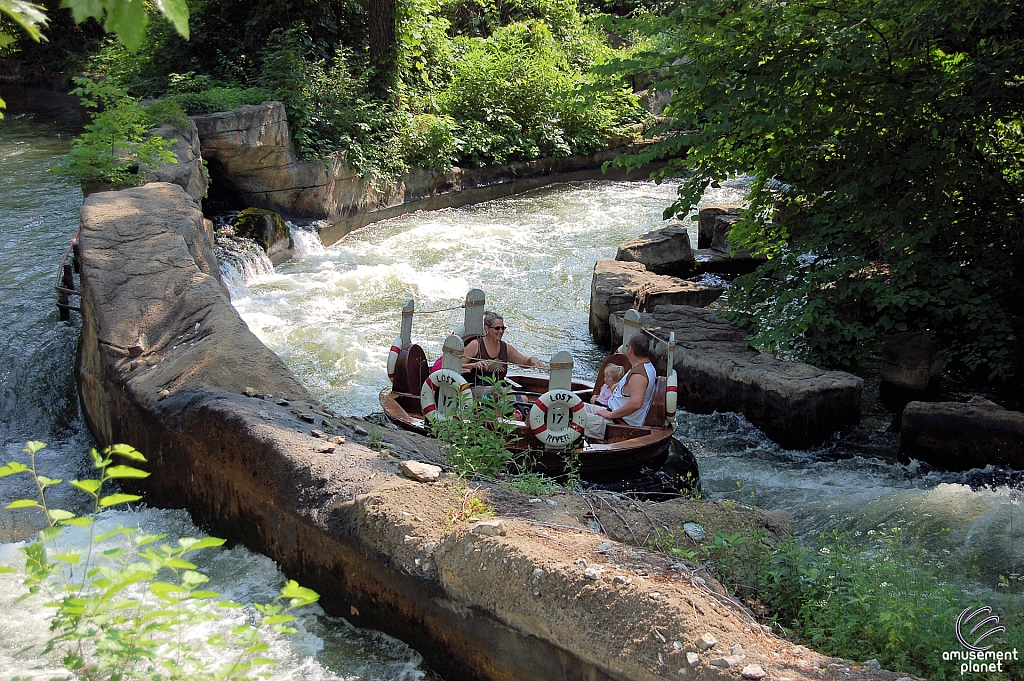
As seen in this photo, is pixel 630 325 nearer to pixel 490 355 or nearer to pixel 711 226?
pixel 490 355

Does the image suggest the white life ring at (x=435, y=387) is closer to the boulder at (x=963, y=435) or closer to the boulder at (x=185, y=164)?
the boulder at (x=963, y=435)

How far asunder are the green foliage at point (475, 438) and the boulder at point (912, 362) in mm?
4744

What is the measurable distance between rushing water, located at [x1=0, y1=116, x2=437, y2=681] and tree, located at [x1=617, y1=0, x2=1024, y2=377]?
4869mm

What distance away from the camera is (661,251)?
450 inches

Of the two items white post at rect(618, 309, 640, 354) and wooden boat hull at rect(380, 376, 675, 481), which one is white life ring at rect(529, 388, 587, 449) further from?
white post at rect(618, 309, 640, 354)

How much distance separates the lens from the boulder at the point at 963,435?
6910 millimetres

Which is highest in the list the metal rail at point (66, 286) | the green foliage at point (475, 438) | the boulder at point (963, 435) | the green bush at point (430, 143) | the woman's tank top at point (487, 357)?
the green bush at point (430, 143)

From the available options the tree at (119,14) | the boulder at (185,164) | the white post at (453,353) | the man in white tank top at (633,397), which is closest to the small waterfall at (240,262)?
the boulder at (185,164)

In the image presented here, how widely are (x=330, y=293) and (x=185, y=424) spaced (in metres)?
5.62

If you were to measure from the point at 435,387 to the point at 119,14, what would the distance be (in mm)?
4558

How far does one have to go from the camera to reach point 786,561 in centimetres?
423

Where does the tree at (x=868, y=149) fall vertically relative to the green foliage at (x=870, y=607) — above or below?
above

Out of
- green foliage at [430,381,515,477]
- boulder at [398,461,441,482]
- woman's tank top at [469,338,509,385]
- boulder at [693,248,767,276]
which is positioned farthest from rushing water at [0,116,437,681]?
boulder at [693,248,767,276]

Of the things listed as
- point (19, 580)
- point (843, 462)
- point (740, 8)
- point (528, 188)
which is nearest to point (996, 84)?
point (740, 8)
